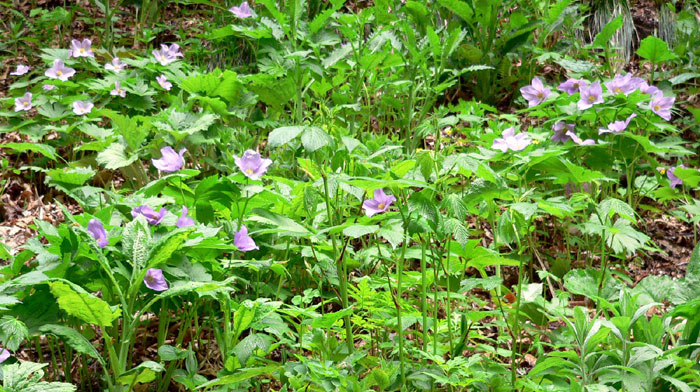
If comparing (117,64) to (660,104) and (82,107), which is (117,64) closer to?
(82,107)

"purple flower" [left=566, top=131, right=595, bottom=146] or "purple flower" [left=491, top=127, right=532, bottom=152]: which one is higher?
"purple flower" [left=491, top=127, right=532, bottom=152]

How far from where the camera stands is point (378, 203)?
180cm

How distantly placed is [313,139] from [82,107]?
2.03 meters

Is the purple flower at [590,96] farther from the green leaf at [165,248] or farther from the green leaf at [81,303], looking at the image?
the green leaf at [81,303]

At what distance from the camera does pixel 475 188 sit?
1.64 metres

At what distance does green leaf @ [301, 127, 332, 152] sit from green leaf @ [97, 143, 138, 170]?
3.57 feet

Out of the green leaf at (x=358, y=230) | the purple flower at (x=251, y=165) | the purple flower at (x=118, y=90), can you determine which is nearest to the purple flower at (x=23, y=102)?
the purple flower at (x=118, y=90)

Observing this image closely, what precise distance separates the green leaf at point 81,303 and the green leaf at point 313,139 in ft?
1.87

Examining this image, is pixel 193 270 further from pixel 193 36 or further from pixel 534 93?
pixel 193 36

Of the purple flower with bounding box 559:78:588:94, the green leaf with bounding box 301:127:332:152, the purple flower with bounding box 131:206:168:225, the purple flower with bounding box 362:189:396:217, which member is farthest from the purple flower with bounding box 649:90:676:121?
the purple flower with bounding box 131:206:168:225

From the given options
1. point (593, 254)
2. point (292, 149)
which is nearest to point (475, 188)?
point (593, 254)

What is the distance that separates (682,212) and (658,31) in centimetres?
196

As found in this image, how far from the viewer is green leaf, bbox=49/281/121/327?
4.55ft

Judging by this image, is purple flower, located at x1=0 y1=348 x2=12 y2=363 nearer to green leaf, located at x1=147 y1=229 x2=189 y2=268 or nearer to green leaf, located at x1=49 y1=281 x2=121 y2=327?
green leaf, located at x1=49 y1=281 x2=121 y2=327
